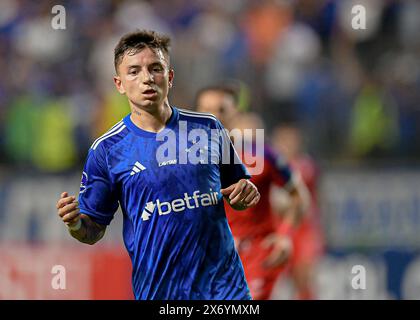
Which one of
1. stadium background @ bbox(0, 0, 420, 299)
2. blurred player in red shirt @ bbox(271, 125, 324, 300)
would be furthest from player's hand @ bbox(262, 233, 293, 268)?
blurred player in red shirt @ bbox(271, 125, 324, 300)

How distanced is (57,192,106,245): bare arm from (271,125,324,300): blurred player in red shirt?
22.3 feet

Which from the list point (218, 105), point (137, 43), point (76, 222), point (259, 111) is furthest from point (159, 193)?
point (259, 111)

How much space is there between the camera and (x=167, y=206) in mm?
5375

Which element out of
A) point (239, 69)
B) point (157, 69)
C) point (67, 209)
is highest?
point (239, 69)

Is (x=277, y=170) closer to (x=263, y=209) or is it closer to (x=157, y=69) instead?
(x=263, y=209)

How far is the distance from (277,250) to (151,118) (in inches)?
111

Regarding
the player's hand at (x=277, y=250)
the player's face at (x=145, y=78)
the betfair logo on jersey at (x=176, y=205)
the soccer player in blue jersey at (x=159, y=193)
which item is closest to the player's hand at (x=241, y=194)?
the soccer player in blue jersey at (x=159, y=193)

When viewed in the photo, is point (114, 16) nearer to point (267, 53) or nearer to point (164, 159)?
point (267, 53)

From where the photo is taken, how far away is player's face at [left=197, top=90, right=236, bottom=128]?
766 cm

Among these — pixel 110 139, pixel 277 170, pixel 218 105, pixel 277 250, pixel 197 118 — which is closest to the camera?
pixel 110 139

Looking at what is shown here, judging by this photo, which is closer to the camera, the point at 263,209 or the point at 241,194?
the point at 241,194

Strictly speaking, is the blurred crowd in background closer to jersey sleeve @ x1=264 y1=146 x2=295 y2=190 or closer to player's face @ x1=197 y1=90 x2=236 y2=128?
jersey sleeve @ x1=264 y1=146 x2=295 y2=190

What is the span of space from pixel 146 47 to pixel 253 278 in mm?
3338
